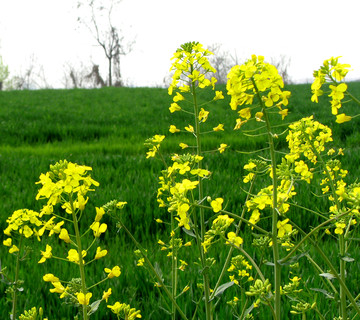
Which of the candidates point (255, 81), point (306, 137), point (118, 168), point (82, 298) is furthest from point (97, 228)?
point (118, 168)

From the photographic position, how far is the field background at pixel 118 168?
6.48ft

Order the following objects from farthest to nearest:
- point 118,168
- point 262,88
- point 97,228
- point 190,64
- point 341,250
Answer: point 118,168 → point 190,64 → point 341,250 → point 97,228 → point 262,88

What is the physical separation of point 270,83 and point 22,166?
14.4 feet

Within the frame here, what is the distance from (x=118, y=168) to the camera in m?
4.37

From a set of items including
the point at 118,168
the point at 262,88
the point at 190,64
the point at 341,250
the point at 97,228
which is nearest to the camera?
the point at 262,88

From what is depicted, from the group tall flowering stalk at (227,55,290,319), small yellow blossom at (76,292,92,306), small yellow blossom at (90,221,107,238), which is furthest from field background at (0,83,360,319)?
small yellow blossom at (76,292,92,306)

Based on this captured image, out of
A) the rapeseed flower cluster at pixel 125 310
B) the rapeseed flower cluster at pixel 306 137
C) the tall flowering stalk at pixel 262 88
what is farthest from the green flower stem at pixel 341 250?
the rapeseed flower cluster at pixel 125 310

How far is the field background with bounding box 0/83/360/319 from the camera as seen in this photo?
1.97 metres

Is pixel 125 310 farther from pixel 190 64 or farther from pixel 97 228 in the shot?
pixel 190 64

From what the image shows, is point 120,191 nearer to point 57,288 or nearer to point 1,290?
point 1,290

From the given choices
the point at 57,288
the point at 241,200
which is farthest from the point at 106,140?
the point at 57,288

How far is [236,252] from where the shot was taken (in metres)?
2.24

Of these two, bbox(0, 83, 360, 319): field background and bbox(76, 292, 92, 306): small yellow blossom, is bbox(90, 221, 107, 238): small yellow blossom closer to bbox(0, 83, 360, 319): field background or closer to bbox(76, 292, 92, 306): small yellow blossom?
bbox(76, 292, 92, 306): small yellow blossom

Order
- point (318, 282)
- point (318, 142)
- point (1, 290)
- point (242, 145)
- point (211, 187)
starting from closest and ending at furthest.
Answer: point (318, 142) < point (318, 282) < point (1, 290) < point (211, 187) < point (242, 145)
